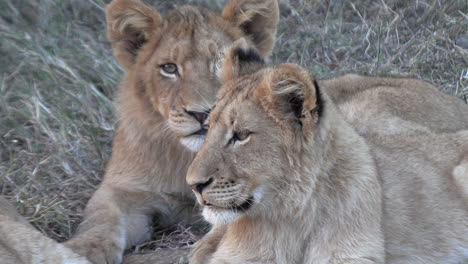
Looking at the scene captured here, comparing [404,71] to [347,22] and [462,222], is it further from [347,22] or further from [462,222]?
[462,222]

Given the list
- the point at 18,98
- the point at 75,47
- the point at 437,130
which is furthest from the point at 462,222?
the point at 75,47

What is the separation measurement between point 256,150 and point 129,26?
179cm

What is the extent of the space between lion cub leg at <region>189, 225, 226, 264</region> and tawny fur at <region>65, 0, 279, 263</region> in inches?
21.8

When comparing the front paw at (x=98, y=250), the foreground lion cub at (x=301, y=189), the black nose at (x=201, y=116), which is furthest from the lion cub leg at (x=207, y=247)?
the black nose at (x=201, y=116)

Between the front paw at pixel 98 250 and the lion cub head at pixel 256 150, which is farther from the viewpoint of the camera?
the front paw at pixel 98 250

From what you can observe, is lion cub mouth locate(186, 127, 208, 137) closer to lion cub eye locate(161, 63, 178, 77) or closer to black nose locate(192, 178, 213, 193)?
lion cub eye locate(161, 63, 178, 77)

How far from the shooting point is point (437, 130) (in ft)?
15.9

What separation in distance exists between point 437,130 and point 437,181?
0.92 metres

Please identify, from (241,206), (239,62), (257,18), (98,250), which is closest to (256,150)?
(241,206)

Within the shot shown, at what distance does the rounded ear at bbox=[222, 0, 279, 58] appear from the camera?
471 cm

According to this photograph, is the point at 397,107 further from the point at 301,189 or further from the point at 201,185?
the point at 201,185

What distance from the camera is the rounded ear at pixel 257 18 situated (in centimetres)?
471

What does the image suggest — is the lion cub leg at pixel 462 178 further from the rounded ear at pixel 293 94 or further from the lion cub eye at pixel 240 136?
the lion cub eye at pixel 240 136

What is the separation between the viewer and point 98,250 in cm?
411
